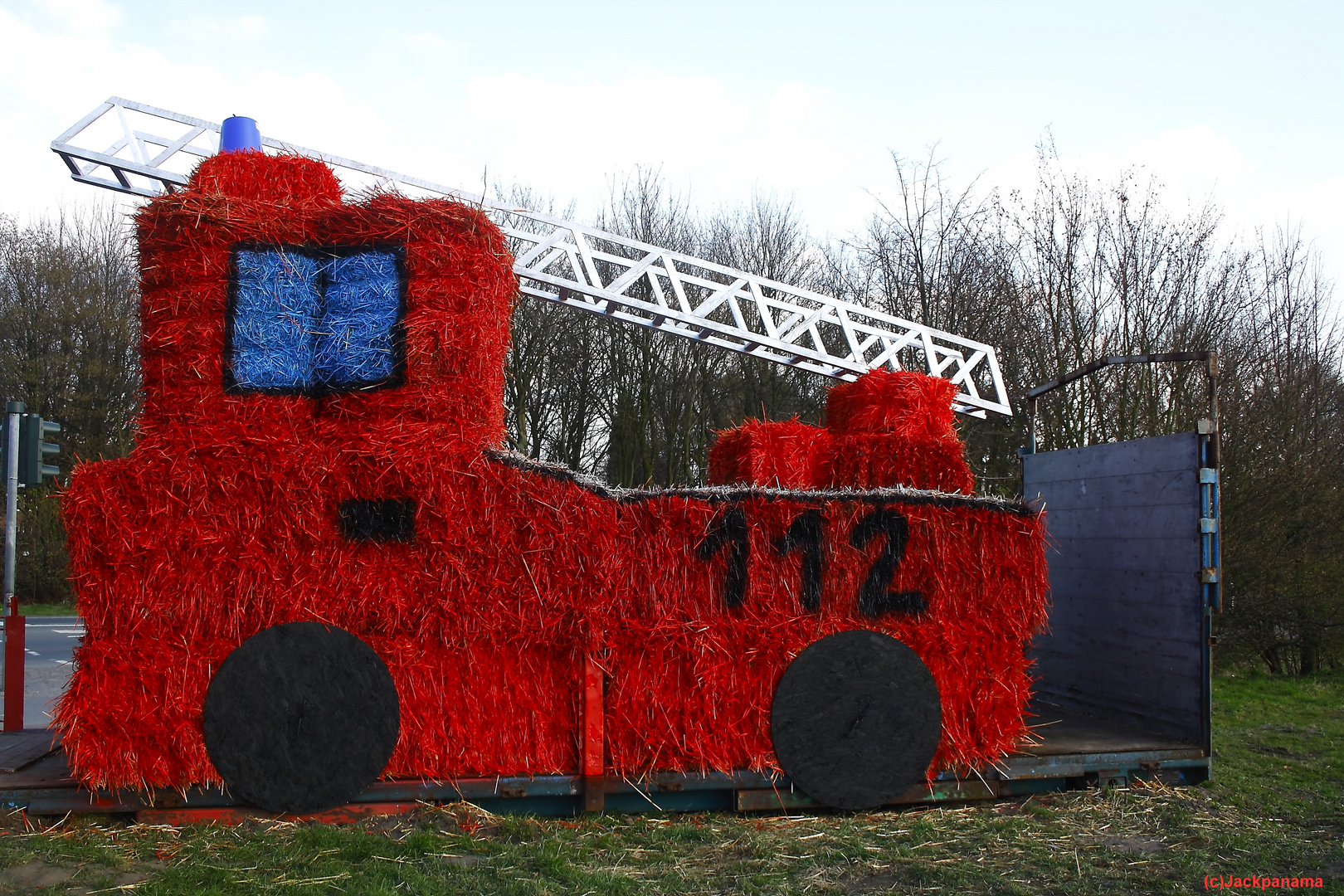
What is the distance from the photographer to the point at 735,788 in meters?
4.78

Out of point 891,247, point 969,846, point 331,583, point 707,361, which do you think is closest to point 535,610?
point 331,583

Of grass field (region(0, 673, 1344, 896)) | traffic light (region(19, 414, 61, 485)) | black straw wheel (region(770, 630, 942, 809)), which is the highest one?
traffic light (region(19, 414, 61, 485))

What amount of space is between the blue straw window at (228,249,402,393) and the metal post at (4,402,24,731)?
2480mm

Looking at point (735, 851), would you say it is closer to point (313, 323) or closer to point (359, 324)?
point (359, 324)

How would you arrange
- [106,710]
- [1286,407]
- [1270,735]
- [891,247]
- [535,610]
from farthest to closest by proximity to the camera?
[891,247]
[1286,407]
[1270,735]
[535,610]
[106,710]

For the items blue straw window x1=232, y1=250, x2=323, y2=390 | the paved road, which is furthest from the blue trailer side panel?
the paved road

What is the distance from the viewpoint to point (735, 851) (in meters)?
4.19

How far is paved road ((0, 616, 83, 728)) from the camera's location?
8.55 m

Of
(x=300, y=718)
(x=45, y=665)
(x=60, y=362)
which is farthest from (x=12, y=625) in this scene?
(x=60, y=362)

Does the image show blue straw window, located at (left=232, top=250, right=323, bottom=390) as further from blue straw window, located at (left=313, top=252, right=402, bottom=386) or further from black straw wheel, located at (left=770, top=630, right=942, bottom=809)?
black straw wheel, located at (left=770, top=630, right=942, bottom=809)

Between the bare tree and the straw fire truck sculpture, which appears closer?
the straw fire truck sculpture

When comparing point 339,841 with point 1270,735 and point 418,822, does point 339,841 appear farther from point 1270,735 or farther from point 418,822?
point 1270,735

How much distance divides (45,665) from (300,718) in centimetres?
1028

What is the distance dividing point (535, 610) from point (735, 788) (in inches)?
58.0
